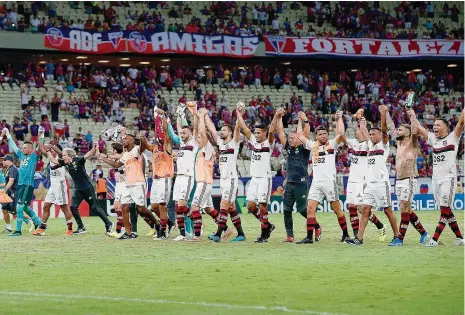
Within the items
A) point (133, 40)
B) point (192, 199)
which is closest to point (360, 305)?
point (192, 199)

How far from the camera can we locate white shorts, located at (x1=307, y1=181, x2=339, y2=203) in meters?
20.6

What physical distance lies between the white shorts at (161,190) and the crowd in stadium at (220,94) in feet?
58.6

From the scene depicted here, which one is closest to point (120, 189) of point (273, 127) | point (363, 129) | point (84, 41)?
point (273, 127)

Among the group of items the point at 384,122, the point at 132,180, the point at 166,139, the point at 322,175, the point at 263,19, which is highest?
the point at 263,19

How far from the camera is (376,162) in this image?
68.1ft

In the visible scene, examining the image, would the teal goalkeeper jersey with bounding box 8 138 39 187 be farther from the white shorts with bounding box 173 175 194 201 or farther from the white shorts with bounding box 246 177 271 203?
the white shorts with bounding box 246 177 271 203

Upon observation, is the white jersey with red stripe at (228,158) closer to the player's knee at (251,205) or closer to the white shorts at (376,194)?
the player's knee at (251,205)

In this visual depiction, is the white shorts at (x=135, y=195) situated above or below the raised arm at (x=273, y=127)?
below

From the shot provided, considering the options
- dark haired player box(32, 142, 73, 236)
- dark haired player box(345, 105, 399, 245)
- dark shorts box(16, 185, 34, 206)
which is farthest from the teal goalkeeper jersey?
Answer: dark haired player box(345, 105, 399, 245)

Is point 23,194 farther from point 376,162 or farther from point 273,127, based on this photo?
point 376,162

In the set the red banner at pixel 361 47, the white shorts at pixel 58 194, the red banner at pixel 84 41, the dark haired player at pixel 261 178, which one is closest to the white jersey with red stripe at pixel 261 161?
the dark haired player at pixel 261 178

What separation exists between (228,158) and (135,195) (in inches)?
99.9

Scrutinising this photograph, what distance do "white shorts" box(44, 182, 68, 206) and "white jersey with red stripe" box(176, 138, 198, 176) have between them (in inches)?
184

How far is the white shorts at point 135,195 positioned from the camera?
74.7 feet
